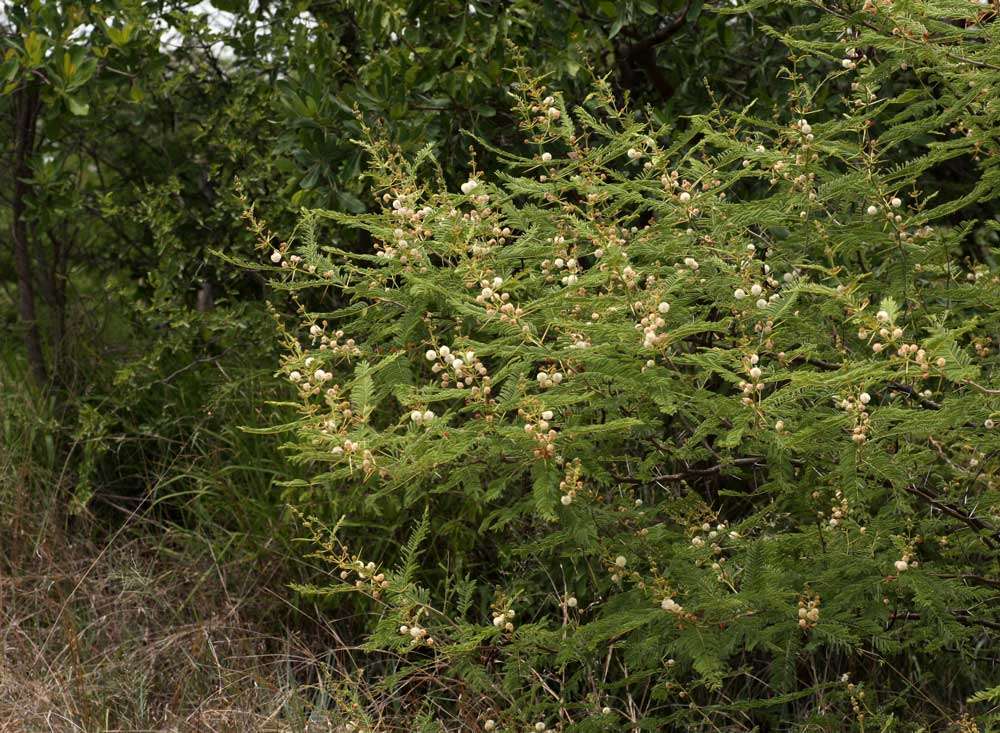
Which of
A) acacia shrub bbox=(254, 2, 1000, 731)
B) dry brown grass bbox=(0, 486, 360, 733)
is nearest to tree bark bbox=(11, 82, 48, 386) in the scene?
dry brown grass bbox=(0, 486, 360, 733)

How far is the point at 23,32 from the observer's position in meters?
4.37

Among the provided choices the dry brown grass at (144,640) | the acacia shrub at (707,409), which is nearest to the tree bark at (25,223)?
the dry brown grass at (144,640)

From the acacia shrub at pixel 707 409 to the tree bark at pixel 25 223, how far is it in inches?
90.8

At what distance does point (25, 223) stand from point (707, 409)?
3695mm

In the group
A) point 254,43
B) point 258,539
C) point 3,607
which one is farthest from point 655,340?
point 254,43

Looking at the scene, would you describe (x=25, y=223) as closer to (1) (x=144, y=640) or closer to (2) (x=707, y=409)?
(1) (x=144, y=640)

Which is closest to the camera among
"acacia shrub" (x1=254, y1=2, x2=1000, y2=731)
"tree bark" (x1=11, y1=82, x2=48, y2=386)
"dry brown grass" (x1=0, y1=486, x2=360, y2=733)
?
"acacia shrub" (x1=254, y1=2, x2=1000, y2=731)

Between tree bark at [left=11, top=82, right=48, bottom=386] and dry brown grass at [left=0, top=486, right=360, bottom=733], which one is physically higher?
tree bark at [left=11, top=82, right=48, bottom=386]

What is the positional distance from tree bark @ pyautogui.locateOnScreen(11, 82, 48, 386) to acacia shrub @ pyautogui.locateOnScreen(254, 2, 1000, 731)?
231 cm

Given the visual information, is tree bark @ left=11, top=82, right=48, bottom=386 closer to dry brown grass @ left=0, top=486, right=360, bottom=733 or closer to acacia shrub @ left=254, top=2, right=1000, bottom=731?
dry brown grass @ left=0, top=486, right=360, bottom=733

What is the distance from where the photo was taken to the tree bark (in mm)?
5035

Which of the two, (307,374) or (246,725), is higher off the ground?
(307,374)

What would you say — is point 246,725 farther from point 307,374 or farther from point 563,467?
point 563,467

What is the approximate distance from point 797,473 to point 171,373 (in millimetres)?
2696
